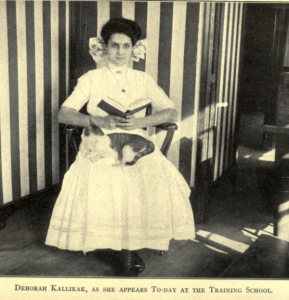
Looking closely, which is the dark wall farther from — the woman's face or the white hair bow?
the woman's face

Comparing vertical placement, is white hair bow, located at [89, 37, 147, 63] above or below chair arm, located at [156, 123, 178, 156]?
above

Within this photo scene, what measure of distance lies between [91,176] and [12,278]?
23.7 inches

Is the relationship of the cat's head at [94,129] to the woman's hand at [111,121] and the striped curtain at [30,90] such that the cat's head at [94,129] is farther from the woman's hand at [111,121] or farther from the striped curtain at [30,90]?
the striped curtain at [30,90]

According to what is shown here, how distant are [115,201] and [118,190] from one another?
0.19 ft

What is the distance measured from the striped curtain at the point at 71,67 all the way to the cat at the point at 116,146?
20.9 inches

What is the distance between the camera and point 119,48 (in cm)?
220

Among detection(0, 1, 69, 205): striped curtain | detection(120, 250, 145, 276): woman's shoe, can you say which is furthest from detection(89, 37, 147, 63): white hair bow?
detection(120, 250, 145, 276): woman's shoe

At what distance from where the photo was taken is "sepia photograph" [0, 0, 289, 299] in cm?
198

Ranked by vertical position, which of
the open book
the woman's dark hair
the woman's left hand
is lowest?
the woman's left hand

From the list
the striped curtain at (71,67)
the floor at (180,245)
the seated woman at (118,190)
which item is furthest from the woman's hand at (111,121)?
the floor at (180,245)

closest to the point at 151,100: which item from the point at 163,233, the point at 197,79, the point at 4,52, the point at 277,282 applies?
the point at 197,79

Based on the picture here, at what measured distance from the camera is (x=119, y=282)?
1928 millimetres

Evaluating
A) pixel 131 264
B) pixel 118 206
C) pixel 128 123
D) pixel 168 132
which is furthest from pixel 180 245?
pixel 128 123

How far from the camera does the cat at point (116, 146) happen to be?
2.15 meters
